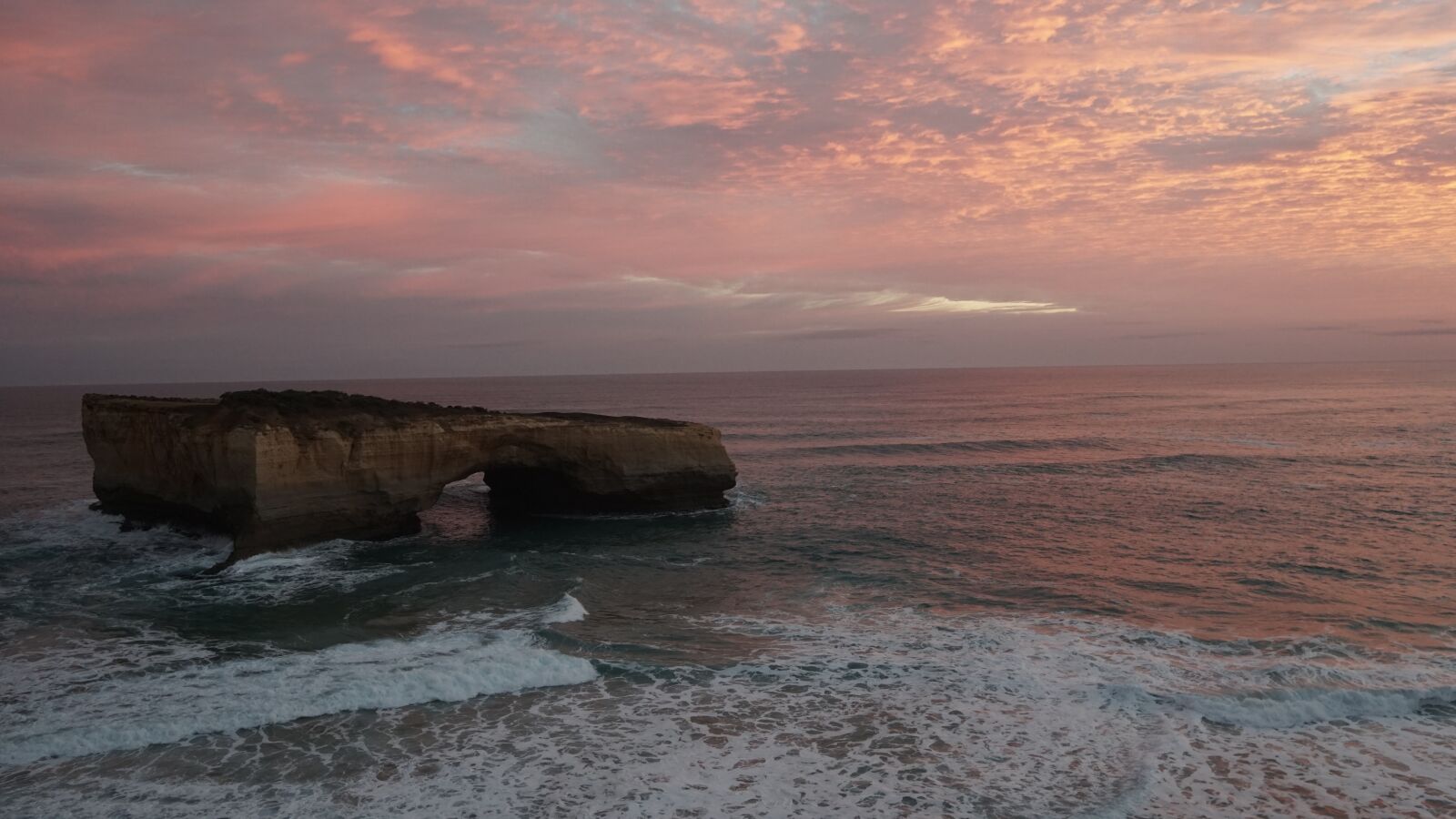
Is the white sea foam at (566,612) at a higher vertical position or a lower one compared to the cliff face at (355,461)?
lower

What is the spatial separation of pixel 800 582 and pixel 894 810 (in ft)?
28.6

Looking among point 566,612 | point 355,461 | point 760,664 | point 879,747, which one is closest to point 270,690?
point 566,612

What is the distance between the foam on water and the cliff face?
9.10 meters

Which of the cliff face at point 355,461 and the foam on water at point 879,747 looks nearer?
the foam on water at point 879,747

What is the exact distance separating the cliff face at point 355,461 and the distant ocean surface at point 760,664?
39.8 inches

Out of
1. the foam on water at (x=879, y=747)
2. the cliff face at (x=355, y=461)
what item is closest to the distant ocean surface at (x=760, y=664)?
the foam on water at (x=879, y=747)

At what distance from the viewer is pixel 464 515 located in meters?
25.1

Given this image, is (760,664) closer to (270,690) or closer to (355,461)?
(270,690)

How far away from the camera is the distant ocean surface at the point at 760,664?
858cm

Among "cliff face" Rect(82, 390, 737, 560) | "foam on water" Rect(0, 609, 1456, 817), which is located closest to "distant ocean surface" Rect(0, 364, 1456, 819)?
"foam on water" Rect(0, 609, 1456, 817)

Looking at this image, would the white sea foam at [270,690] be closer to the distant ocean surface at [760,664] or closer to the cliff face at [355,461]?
the distant ocean surface at [760,664]

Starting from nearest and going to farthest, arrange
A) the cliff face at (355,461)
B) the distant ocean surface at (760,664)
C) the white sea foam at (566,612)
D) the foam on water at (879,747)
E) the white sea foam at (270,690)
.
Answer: the foam on water at (879,747) → the distant ocean surface at (760,664) → the white sea foam at (270,690) → the white sea foam at (566,612) → the cliff face at (355,461)

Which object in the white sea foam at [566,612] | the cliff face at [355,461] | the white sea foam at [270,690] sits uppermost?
the cliff face at [355,461]

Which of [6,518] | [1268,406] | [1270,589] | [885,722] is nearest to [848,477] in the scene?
[1270,589]
